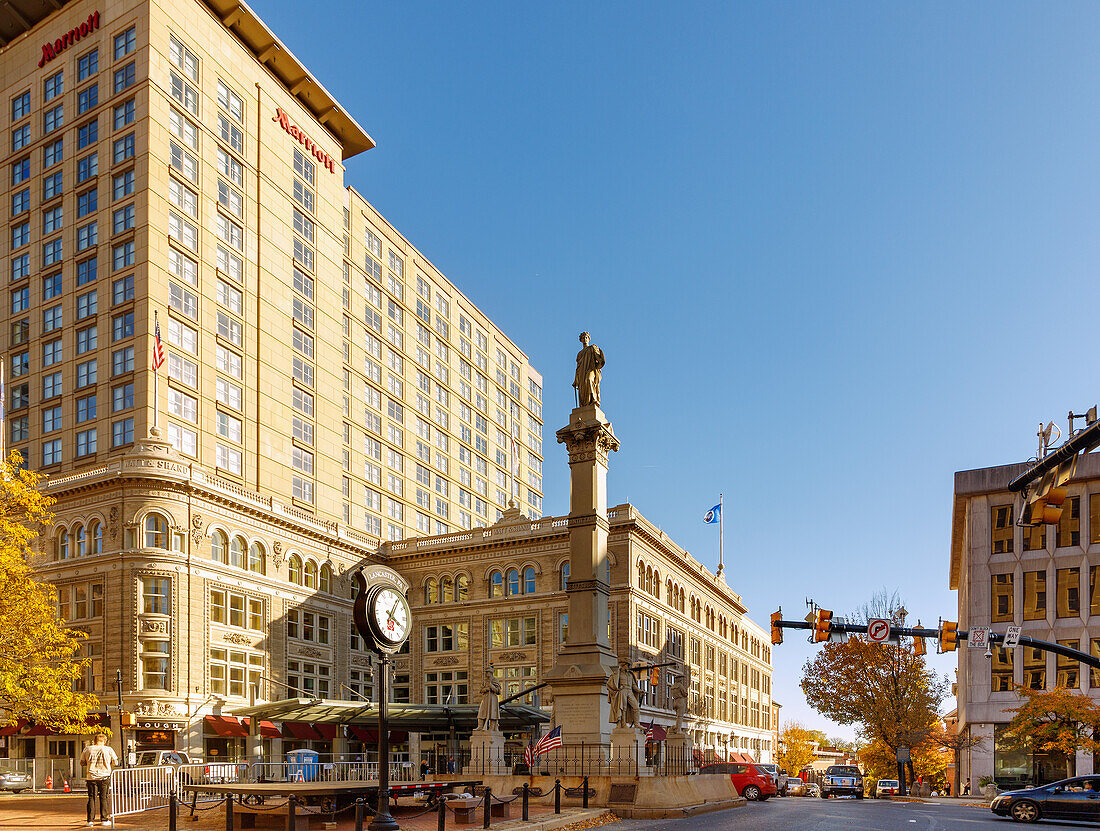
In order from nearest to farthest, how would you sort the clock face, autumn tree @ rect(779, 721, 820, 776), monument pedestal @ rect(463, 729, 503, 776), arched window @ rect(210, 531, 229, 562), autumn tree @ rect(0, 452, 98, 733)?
1. the clock face
2. autumn tree @ rect(0, 452, 98, 733)
3. monument pedestal @ rect(463, 729, 503, 776)
4. arched window @ rect(210, 531, 229, 562)
5. autumn tree @ rect(779, 721, 820, 776)

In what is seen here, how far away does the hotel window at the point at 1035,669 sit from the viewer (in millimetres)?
64938

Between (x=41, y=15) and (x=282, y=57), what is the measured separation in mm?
16218

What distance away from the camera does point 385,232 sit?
92.0 metres

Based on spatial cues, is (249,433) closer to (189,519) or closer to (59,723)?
(189,519)

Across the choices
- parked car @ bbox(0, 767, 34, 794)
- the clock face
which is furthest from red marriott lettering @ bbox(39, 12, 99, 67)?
the clock face

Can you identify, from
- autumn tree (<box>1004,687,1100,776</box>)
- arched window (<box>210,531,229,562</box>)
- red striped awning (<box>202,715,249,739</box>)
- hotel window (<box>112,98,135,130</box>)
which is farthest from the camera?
hotel window (<box>112,98,135,130</box>)

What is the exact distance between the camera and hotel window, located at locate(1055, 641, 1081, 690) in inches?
2498

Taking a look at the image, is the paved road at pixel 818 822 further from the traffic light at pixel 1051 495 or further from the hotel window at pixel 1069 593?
the hotel window at pixel 1069 593

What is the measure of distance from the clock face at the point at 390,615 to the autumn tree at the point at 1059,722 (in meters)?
40.7

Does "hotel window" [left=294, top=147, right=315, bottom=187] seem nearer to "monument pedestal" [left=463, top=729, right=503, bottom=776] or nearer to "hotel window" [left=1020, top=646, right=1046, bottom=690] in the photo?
"monument pedestal" [left=463, top=729, right=503, bottom=776]

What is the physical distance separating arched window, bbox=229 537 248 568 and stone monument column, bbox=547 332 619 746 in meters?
31.1

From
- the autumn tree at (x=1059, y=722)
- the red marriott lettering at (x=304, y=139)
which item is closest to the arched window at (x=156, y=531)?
the red marriott lettering at (x=304, y=139)

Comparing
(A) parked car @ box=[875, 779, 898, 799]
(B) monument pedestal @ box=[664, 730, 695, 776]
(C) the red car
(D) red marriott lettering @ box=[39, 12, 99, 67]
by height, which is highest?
(D) red marriott lettering @ box=[39, 12, 99, 67]

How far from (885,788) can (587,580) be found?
45088 millimetres
